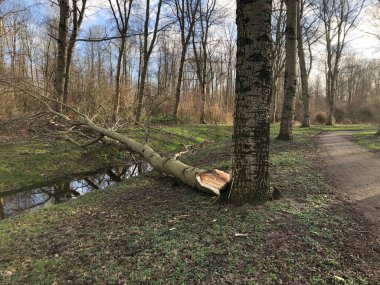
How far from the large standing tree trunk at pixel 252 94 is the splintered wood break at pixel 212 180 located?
2.87 feet

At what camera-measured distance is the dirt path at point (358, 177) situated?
4.54 meters

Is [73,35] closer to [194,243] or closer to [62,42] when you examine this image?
[62,42]

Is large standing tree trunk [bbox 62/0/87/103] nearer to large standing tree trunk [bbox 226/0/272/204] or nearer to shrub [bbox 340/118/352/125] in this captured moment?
large standing tree trunk [bbox 226/0/272/204]

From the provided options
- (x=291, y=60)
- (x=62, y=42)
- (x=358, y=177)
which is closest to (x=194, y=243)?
(x=358, y=177)

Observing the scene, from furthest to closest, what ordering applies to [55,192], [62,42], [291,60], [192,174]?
1. [62,42]
2. [291,60]
3. [55,192]
4. [192,174]

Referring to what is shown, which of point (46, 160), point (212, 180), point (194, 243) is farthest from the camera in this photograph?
point (46, 160)

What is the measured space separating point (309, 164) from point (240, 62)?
4.29m

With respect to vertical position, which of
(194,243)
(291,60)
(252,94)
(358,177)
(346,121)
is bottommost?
(194,243)

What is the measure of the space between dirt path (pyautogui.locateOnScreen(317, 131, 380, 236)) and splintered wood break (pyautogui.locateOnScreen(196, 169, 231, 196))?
6.42 feet

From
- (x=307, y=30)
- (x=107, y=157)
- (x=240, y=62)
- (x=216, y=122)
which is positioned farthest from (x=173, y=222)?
(x=307, y=30)

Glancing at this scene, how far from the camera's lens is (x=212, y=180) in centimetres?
532

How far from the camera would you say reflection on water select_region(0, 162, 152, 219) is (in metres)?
6.59

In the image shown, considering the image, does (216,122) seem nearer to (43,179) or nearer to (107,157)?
(107,157)

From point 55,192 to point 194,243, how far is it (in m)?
5.40
